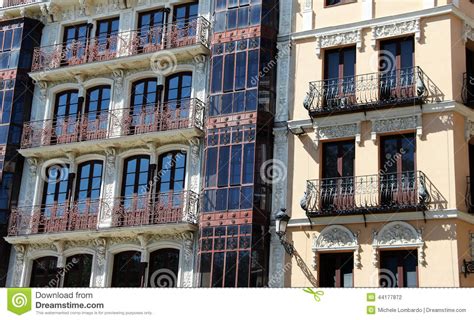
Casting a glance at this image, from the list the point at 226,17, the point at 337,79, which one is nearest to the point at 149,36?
the point at 226,17

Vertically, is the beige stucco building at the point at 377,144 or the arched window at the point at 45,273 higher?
the beige stucco building at the point at 377,144

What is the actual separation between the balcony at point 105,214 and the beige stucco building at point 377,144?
3008 mm

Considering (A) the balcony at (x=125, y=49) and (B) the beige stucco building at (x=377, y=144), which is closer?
(B) the beige stucco building at (x=377, y=144)

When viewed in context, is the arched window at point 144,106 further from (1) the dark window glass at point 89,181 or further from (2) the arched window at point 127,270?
(2) the arched window at point 127,270

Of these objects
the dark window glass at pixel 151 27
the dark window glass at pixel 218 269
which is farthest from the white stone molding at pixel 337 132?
the dark window glass at pixel 151 27

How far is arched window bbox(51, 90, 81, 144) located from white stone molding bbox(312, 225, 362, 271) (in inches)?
370

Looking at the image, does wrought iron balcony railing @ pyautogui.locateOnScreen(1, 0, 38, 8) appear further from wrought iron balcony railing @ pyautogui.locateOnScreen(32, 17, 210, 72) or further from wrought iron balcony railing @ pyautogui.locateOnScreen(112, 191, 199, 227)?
wrought iron balcony railing @ pyautogui.locateOnScreen(112, 191, 199, 227)

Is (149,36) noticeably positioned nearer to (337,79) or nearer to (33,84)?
(33,84)

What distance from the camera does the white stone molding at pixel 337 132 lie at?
75.5ft

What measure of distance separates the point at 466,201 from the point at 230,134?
711 cm

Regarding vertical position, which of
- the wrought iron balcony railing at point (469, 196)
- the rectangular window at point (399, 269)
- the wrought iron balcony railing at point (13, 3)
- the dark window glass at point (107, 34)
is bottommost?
the rectangular window at point (399, 269)

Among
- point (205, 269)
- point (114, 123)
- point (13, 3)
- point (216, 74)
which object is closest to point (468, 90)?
point (216, 74)
